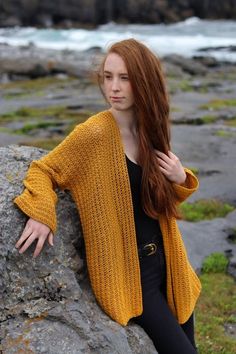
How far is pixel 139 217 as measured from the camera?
4.05 meters

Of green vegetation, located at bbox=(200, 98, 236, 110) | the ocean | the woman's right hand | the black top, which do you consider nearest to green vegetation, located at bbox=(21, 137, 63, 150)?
green vegetation, located at bbox=(200, 98, 236, 110)

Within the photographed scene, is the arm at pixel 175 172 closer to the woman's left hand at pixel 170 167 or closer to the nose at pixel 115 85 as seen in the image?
the woman's left hand at pixel 170 167

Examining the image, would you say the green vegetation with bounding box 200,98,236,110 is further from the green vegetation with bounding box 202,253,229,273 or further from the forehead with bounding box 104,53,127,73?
the forehead with bounding box 104,53,127,73

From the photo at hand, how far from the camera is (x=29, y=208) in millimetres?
3625

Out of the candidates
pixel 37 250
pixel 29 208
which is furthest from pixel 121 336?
pixel 29 208

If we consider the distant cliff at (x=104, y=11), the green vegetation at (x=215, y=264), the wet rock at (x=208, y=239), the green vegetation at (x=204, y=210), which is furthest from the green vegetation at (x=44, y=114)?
the distant cliff at (x=104, y=11)

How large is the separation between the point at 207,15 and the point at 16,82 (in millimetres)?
63990

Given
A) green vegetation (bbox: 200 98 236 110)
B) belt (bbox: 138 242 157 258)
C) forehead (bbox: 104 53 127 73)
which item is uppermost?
forehead (bbox: 104 53 127 73)

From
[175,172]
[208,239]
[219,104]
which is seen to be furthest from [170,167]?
[219,104]

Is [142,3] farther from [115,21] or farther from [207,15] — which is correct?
[207,15]

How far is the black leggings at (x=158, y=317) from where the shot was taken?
3.95m

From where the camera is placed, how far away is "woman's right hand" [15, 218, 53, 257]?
3.57 m

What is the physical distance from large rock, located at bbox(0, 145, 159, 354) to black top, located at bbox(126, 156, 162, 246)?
0.48 meters

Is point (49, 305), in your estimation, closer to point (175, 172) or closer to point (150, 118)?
point (175, 172)
